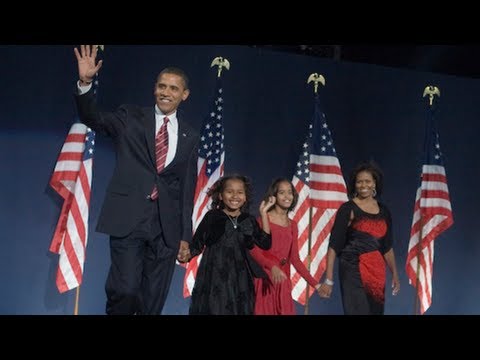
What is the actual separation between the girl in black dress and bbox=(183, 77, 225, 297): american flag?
787 mm

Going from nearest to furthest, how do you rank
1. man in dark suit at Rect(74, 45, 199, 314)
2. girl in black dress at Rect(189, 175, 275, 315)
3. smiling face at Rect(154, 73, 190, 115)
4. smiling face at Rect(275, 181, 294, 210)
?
man in dark suit at Rect(74, 45, 199, 314) → smiling face at Rect(154, 73, 190, 115) → girl in black dress at Rect(189, 175, 275, 315) → smiling face at Rect(275, 181, 294, 210)

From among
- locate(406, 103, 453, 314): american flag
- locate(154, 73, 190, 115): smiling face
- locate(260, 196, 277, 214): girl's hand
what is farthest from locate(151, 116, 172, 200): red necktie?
locate(406, 103, 453, 314): american flag

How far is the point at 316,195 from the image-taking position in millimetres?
7938

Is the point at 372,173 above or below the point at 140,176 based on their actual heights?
above

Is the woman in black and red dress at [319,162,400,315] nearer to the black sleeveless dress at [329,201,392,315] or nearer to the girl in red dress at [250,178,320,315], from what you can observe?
the black sleeveless dress at [329,201,392,315]

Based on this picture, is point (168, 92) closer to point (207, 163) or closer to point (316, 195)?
point (207, 163)

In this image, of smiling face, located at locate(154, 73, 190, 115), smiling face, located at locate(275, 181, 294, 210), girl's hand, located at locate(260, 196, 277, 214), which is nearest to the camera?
smiling face, located at locate(154, 73, 190, 115)

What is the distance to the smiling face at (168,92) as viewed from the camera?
6180mm

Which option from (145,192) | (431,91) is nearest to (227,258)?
(145,192)

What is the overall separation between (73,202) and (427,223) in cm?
303

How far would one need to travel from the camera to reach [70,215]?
23.8 feet

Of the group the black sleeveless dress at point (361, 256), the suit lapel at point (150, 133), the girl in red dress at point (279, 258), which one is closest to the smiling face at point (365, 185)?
the black sleeveless dress at point (361, 256)

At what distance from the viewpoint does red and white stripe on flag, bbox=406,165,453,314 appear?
8.16 meters

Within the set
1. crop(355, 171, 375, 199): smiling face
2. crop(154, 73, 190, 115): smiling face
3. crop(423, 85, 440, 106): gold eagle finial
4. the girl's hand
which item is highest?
crop(423, 85, 440, 106): gold eagle finial
